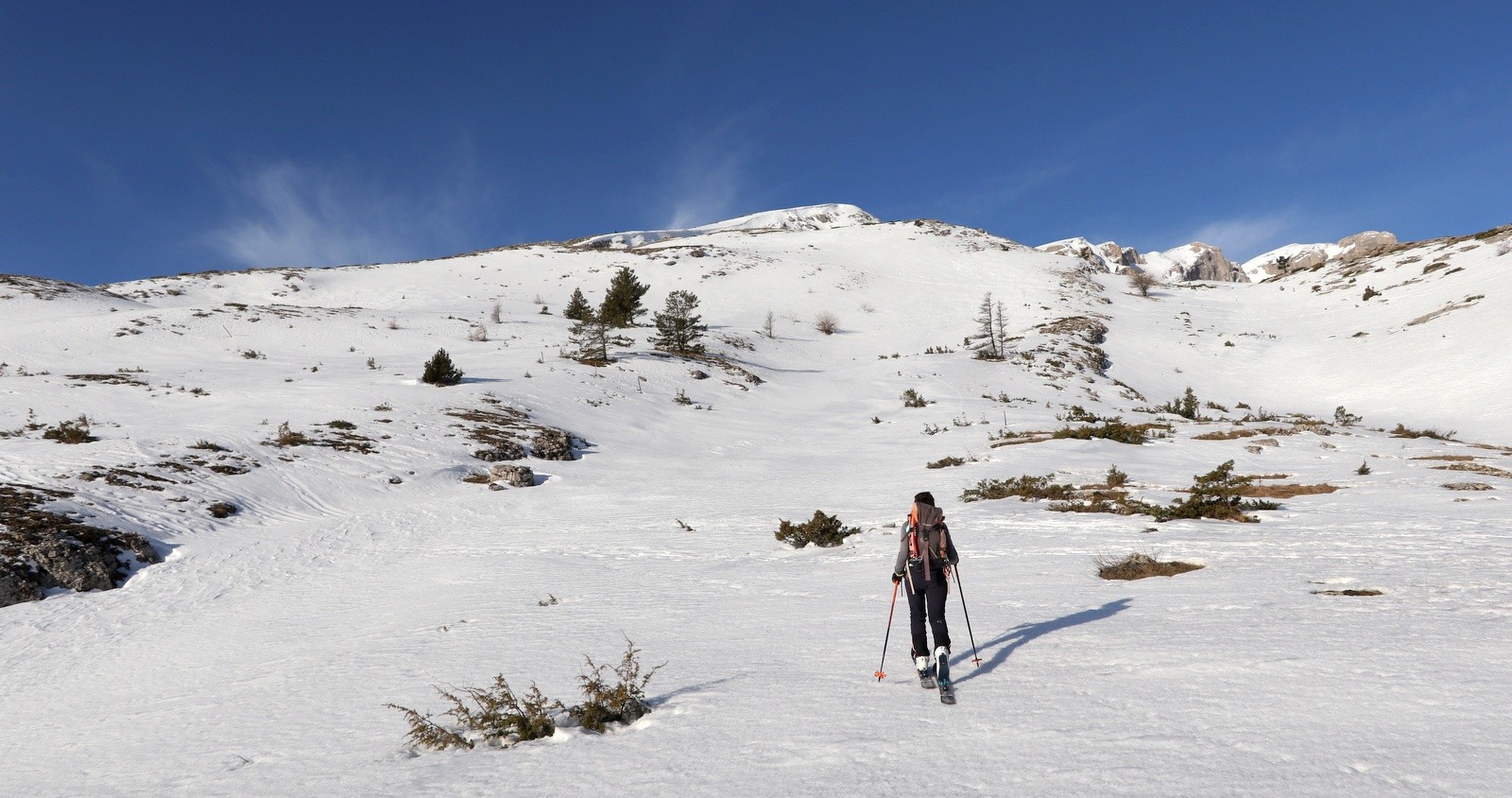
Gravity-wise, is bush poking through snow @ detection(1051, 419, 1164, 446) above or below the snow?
above

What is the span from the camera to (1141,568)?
874cm

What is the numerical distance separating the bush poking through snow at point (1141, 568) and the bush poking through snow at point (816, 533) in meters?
4.31

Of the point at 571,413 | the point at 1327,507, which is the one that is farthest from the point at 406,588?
the point at 571,413

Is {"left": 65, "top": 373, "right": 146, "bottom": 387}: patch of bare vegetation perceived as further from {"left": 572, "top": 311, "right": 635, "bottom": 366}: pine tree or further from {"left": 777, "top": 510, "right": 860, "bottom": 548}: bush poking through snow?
{"left": 777, "top": 510, "right": 860, "bottom": 548}: bush poking through snow

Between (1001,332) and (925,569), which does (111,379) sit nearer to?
(925,569)

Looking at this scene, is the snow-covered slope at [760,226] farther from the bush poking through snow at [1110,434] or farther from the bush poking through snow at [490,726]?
the bush poking through snow at [490,726]

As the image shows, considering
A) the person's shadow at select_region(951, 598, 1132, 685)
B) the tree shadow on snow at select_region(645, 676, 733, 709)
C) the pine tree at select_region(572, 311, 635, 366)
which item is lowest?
the person's shadow at select_region(951, 598, 1132, 685)

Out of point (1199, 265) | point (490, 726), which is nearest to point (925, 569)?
point (490, 726)

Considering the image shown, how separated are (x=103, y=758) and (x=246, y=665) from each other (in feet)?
7.46

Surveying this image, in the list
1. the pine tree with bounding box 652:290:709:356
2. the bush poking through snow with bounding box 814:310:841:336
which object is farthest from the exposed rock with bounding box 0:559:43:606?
the bush poking through snow with bounding box 814:310:841:336

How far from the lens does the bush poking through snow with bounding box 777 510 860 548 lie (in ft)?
39.1

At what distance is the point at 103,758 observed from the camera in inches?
190

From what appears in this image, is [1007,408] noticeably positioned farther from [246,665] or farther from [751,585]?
[246,665]

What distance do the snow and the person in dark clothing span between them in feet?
1.19
